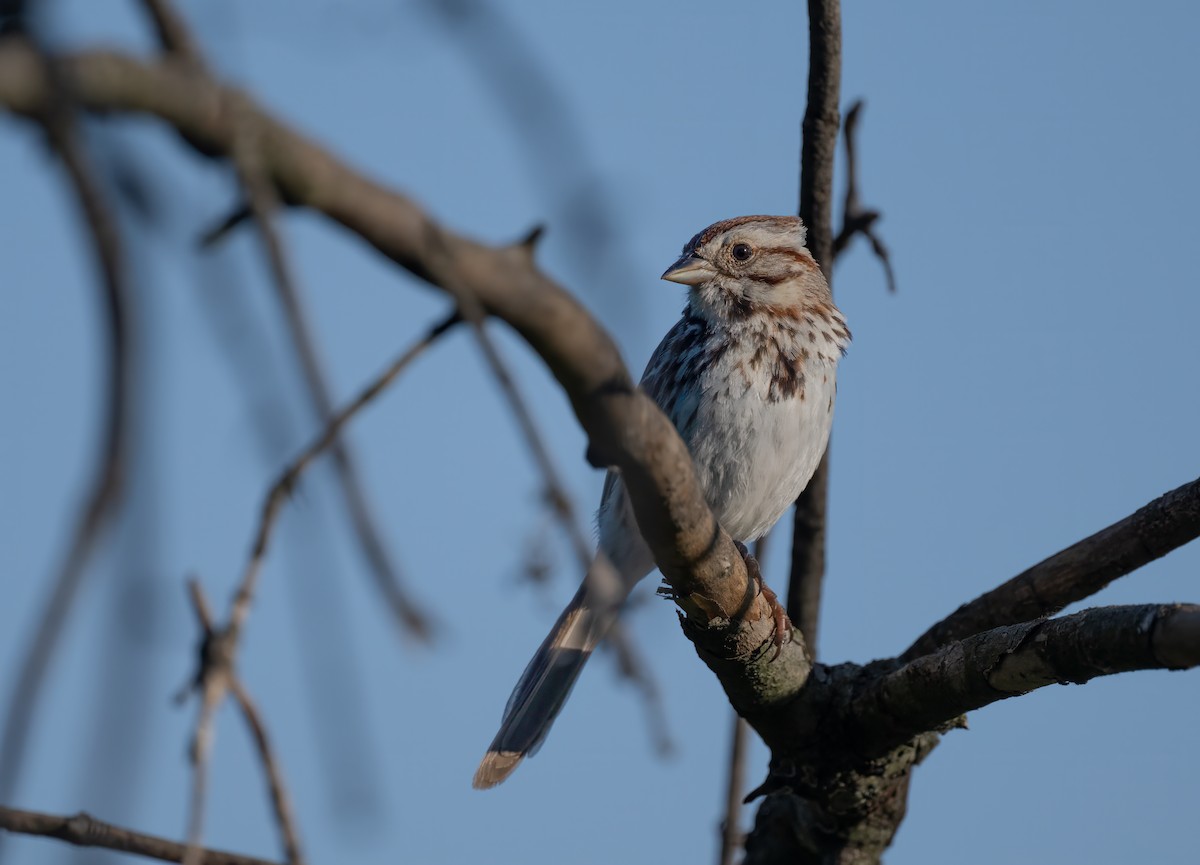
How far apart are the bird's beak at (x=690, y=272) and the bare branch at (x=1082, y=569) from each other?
173 centimetres

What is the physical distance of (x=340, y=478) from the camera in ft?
4.50

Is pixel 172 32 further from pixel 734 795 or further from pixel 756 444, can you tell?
pixel 734 795

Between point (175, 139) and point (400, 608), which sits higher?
point (175, 139)

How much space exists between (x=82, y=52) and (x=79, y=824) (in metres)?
2.11

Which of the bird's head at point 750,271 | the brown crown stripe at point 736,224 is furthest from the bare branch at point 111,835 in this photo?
the brown crown stripe at point 736,224

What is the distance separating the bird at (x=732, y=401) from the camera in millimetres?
4715

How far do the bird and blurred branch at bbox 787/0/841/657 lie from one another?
0.16m

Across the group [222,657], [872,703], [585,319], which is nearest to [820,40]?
[872,703]

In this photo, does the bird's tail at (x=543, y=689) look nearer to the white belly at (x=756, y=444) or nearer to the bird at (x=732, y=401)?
the bird at (x=732, y=401)

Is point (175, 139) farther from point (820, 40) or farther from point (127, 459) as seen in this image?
point (820, 40)

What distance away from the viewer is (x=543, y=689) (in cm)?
497

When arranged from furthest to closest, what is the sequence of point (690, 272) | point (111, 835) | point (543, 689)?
point (690, 272) → point (543, 689) → point (111, 835)

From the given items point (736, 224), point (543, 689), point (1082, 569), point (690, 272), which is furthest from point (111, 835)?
point (736, 224)

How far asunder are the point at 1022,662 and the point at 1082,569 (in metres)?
0.60
